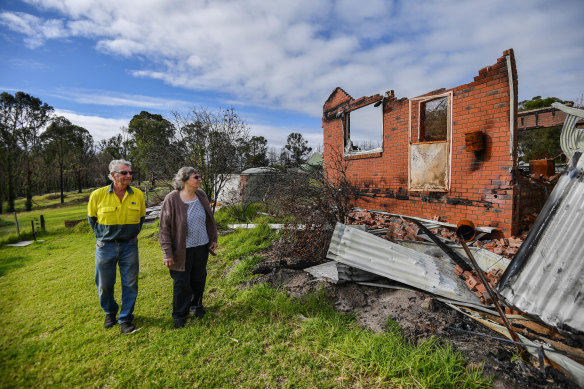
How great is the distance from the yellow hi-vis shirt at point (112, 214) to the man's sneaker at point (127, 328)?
1.06 meters

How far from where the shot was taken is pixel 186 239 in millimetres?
2871

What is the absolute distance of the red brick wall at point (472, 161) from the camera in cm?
393

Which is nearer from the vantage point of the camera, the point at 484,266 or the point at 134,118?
the point at 484,266

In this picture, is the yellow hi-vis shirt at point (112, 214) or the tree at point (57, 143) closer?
the yellow hi-vis shirt at point (112, 214)

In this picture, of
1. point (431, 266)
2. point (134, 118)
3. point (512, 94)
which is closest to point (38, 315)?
point (431, 266)

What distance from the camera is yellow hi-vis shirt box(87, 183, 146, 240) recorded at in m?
2.81

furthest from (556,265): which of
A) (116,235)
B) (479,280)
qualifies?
(116,235)

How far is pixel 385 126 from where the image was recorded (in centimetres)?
614

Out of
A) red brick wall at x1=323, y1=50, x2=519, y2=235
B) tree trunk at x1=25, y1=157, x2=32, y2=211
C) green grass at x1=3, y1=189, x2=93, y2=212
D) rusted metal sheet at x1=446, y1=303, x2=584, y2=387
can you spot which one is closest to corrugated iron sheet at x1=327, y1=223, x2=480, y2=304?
rusted metal sheet at x1=446, y1=303, x2=584, y2=387

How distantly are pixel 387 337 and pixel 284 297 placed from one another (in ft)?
4.80

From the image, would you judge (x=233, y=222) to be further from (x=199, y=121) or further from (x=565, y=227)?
(x=565, y=227)

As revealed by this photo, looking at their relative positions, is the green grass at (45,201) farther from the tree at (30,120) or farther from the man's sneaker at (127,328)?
the man's sneaker at (127,328)

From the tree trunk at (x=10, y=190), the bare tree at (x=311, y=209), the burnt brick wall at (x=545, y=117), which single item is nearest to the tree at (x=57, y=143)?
the tree trunk at (x=10, y=190)

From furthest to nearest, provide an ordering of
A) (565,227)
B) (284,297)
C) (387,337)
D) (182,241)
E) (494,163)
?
1. (494,163)
2. (284,297)
3. (182,241)
4. (387,337)
5. (565,227)
